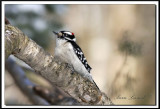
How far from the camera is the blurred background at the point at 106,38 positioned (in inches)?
167

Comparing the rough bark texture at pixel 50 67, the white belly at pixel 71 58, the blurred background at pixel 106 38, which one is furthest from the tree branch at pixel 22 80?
the rough bark texture at pixel 50 67

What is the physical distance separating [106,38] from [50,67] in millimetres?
3566

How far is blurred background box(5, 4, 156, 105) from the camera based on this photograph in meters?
4.24

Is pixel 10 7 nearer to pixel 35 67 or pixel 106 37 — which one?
pixel 106 37

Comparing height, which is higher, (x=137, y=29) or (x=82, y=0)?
(x=82, y=0)

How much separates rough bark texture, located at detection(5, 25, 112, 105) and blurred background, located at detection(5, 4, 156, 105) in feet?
1.85

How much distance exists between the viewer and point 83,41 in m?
6.17

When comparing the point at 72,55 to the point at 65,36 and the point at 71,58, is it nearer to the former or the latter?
the point at 71,58

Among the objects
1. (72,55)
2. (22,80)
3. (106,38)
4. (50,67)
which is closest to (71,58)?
(72,55)

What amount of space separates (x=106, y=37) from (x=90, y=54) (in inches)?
19.7

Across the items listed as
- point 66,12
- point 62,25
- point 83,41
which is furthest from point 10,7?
point 83,41

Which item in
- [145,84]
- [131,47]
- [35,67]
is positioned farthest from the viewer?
[145,84]

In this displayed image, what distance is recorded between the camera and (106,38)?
6.08m

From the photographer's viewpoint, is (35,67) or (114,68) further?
(114,68)
